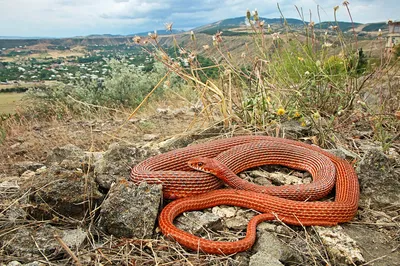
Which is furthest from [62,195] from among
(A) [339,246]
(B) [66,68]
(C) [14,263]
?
(B) [66,68]

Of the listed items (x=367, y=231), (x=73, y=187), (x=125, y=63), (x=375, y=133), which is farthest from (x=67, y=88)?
(x=367, y=231)

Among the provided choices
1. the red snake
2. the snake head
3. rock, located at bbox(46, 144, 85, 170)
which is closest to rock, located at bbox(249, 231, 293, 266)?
the red snake

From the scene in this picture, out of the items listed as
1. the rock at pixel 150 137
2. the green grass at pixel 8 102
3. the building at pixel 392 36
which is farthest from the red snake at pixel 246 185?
the green grass at pixel 8 102

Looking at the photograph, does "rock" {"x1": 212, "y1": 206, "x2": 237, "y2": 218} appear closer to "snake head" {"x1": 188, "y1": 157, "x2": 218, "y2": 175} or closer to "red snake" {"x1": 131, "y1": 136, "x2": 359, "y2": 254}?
"red snake" {"x1": 131, "y1": 136, "x2": 359, "y2": 254}

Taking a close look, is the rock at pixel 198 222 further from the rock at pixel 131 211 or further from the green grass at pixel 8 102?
the green grass at pixel 8 102

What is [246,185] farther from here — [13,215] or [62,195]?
[13,215]
